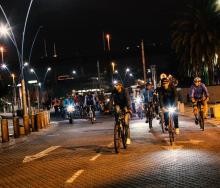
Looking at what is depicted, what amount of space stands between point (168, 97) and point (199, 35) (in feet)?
118

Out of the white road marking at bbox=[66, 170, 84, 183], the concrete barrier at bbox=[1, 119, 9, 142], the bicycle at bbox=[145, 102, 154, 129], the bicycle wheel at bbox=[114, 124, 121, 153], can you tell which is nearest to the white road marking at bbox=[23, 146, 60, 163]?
the bicycle wheel at bbox=[114, 124, 121, 153]

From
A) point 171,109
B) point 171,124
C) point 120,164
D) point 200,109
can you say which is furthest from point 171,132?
point 200,109

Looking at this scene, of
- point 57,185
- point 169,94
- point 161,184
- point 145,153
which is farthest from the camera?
point 169,94

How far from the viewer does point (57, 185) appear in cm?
921

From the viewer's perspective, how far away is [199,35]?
50531 mm

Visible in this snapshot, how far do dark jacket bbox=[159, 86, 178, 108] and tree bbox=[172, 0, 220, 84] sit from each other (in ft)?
110

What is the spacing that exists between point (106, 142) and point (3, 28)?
14737mm

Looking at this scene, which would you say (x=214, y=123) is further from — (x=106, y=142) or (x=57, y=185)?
(x=57, y=185)

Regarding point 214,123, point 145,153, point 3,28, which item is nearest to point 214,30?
point 3,28

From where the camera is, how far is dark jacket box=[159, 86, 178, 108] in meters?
15.6

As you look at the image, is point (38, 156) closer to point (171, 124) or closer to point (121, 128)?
point (121, 128)

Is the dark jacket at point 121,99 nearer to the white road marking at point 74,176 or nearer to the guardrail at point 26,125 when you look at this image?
the white road marking at point 74,176

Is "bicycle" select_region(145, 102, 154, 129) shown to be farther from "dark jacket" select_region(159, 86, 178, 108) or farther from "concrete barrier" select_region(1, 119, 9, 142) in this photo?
"concrete barrier" select_region(1, 119, 9, 142)

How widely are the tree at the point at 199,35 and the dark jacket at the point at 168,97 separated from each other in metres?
33.6
